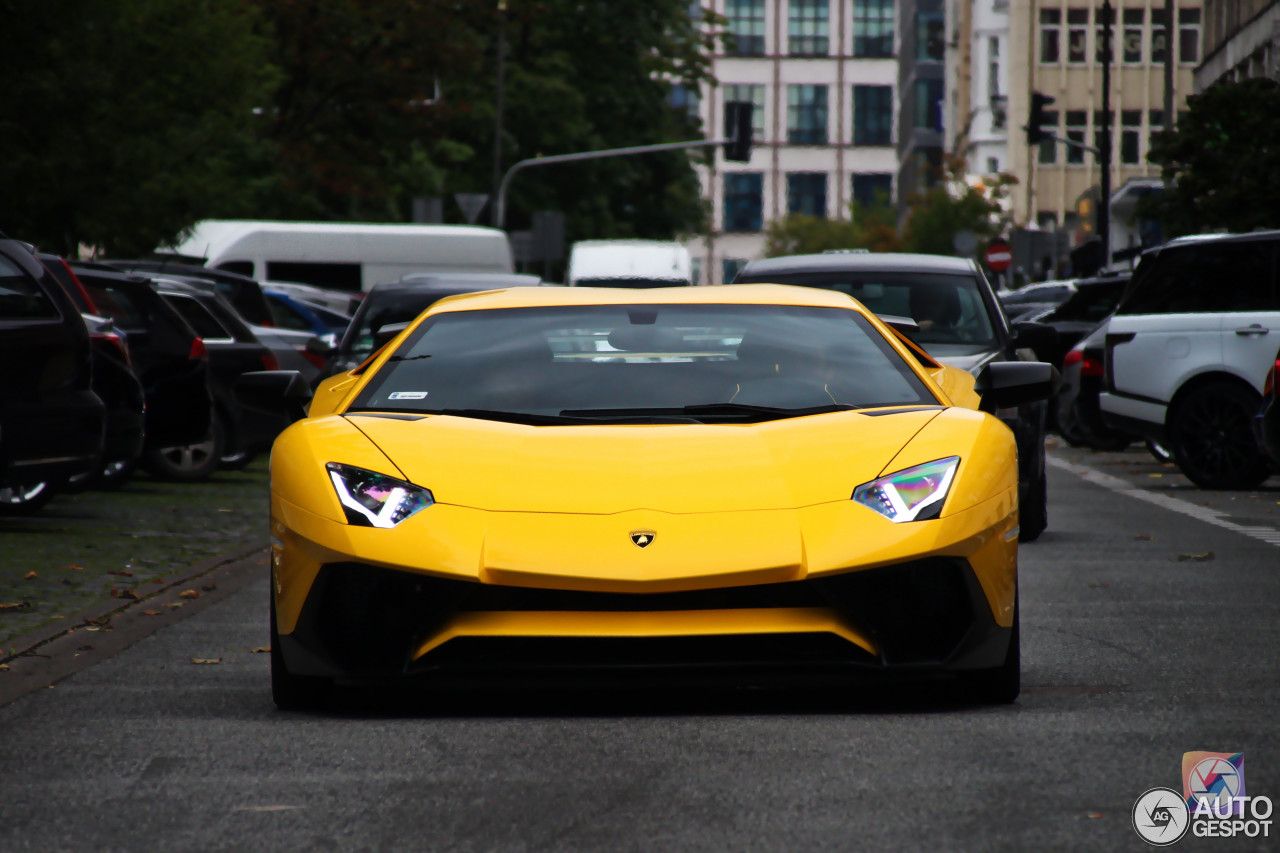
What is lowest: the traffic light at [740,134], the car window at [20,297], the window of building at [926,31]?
the car window at [20,297]

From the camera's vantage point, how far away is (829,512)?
6340 millimetres

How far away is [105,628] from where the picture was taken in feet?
30.3

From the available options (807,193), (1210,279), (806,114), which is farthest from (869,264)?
Answer: (806,114)

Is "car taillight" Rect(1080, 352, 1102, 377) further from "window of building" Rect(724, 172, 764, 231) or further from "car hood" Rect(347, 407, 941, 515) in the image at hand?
"window of building" Rect(724, 172, 764, 231)

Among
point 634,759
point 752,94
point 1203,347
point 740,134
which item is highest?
point 752,94

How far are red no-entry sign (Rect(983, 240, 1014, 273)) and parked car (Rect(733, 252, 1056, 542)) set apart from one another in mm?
35852

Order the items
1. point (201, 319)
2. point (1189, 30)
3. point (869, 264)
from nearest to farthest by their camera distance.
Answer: point (869, 264) < point (201, 319) < point (1189, 30)

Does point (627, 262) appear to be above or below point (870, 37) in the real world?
below

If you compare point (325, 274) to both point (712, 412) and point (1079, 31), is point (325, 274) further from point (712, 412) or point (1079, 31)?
point (1079, 31)

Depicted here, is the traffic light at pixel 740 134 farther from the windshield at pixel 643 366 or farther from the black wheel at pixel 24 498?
the windshield at pixel 643 366

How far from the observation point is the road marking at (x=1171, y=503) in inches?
526

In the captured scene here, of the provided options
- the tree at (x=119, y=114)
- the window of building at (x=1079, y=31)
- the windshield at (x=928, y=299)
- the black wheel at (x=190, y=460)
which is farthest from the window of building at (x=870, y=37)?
the windshield at (x=928, y=299)

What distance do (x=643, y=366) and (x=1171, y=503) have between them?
9.22 metres

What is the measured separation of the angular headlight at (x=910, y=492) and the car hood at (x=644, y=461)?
1.8 inches
